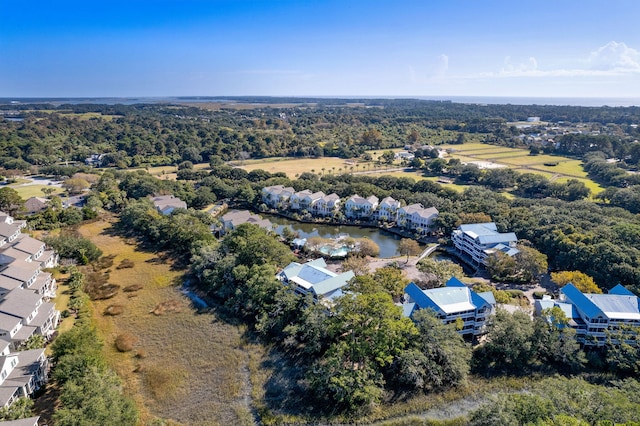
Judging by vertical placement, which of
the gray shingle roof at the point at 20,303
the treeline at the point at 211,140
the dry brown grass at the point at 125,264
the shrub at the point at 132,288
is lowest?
the shrub at the point at 132,288

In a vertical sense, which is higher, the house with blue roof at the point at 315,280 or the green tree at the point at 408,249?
the house with blue roof at the point at 315,280

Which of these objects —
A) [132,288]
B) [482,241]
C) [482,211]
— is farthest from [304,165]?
[132,288]

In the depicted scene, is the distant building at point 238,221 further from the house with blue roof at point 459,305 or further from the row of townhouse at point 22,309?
the house with blue roof at point 459,305

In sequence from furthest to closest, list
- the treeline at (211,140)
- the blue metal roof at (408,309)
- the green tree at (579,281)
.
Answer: the treeline at (211,140)
the green tree at (579,281)
the blue metal roof at (408,309)

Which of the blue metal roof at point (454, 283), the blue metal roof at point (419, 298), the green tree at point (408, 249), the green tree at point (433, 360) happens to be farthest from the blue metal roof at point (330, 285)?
the green tree at point (408, 249)

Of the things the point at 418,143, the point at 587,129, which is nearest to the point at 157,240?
the point at 418,143
